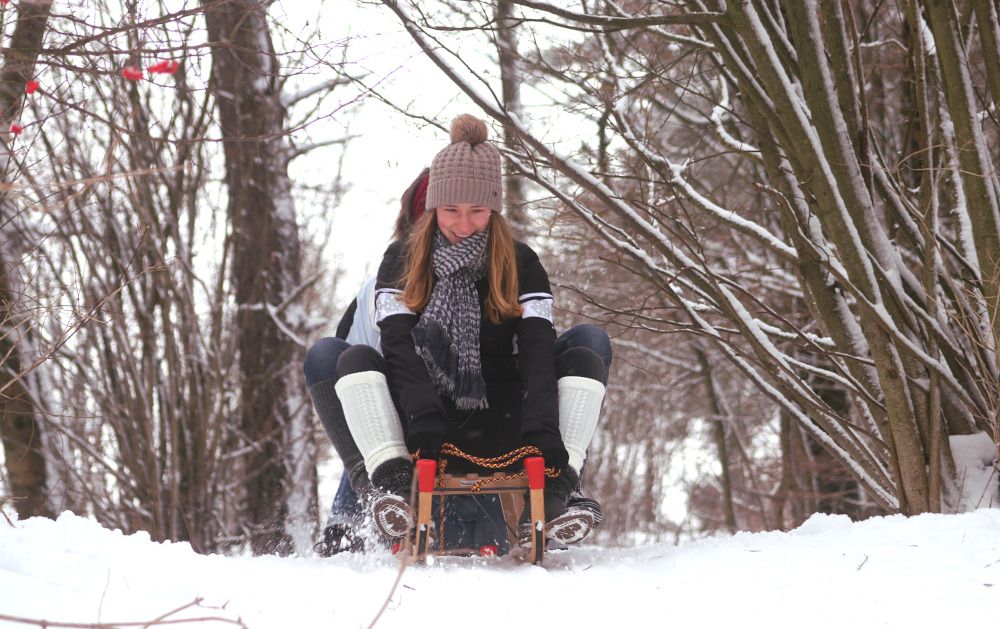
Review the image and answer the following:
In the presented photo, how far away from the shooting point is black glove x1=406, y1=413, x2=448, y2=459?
252 centimetres

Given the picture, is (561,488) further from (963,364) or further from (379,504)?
(963,364)

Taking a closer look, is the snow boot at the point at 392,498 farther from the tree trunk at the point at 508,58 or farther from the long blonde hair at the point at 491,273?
the tree trunk at the point at 508,58

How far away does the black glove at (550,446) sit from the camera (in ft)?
8.41

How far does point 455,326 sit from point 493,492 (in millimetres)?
516

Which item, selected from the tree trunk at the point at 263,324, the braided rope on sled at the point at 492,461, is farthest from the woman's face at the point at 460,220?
the tree trunk at the point at 263,324

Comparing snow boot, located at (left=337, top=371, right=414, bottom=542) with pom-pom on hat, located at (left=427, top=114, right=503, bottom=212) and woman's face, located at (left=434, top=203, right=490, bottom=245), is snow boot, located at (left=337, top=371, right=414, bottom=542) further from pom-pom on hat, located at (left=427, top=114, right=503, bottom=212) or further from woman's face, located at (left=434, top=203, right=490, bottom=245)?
pom-pom on hat, located at (left=427, top=114, right=503, bottom=212)

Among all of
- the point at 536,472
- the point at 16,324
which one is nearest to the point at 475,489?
the point at 536,472

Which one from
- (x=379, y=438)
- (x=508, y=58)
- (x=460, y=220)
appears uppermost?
(x=508, y=58)

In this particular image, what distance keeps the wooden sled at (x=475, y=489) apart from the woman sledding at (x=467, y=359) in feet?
0.18

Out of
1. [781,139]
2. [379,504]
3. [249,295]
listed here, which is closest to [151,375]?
[249,295]

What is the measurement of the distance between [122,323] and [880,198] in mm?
4054

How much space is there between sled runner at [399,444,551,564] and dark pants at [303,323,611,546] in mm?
242

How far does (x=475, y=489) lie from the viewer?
263 centimetres

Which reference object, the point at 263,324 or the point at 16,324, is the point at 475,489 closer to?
the point at 16,324
